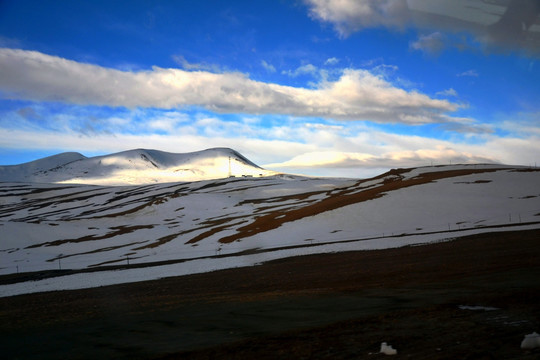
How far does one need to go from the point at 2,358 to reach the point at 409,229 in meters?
49.5

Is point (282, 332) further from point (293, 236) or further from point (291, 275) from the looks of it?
point (293, 236)

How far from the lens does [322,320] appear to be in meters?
13.3

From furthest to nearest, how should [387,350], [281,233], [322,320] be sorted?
[281,233] → [322,320] → [387,350]

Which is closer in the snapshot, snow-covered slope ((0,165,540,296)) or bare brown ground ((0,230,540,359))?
bare brown ground ((0,230,540,359))

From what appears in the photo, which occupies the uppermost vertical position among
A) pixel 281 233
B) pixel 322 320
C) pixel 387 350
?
pixel 387 350

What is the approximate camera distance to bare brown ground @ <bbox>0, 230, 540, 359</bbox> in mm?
10102

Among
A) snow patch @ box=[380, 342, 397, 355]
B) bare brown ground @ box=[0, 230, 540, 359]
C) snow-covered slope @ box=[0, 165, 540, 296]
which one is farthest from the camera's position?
snow-covered slope @ box=[0, 165, 540, 296]

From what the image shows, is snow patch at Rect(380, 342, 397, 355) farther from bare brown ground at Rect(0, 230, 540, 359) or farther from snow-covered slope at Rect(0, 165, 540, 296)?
snow-covered slope at Rect(0, 165, 540, 296)

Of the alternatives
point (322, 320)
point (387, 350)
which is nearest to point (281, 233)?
point (322, 320)

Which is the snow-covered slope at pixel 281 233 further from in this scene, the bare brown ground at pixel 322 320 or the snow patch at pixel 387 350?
the snow patch at pixel 387 350

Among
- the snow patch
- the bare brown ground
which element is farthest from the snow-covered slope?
the snow patch

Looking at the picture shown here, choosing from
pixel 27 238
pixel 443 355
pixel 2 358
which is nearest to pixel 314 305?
pixel 443 355

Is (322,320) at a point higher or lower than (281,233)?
lower

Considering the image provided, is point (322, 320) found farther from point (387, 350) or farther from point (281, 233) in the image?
point (281, 233)
